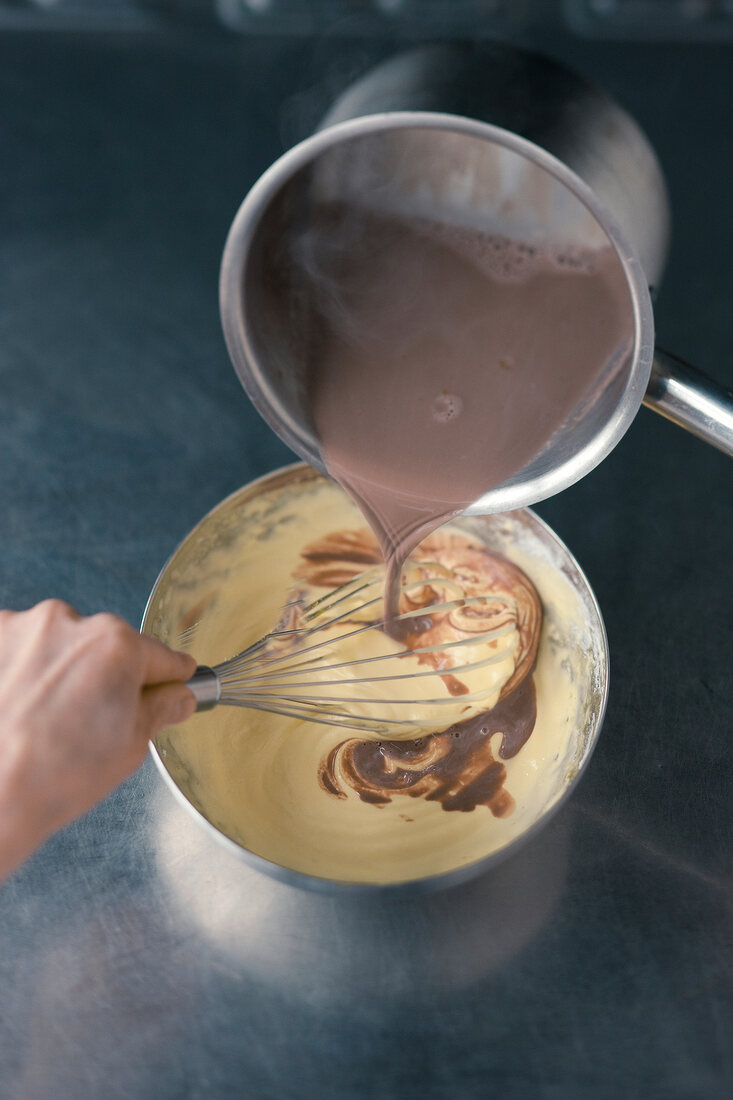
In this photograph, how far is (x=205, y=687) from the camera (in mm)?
917

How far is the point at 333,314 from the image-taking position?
0.99 m

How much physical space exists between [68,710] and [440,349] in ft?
1.59

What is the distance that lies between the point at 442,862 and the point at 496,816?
83 mm

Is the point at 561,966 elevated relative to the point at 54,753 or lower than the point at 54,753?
lower

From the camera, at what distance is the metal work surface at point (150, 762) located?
88cm

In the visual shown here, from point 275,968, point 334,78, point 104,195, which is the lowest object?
point 275,968

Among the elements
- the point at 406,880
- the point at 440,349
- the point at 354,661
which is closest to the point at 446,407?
the point at 440,349

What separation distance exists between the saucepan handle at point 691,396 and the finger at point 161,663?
0.49m

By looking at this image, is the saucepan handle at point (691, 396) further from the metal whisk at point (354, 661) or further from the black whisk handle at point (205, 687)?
the black whisk handle at point (205, 687)

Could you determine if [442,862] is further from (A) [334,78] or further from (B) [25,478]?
(A) [334,78]

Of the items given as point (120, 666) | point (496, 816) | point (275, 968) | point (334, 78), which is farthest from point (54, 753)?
point (334, 78)

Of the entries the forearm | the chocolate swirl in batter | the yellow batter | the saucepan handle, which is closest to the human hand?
the forearm

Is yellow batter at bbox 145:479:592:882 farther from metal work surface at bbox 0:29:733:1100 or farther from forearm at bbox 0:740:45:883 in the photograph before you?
forearm at bbox 0:740:45:883

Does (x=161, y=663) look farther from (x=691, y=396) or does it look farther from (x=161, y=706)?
(x=691, y=396)
